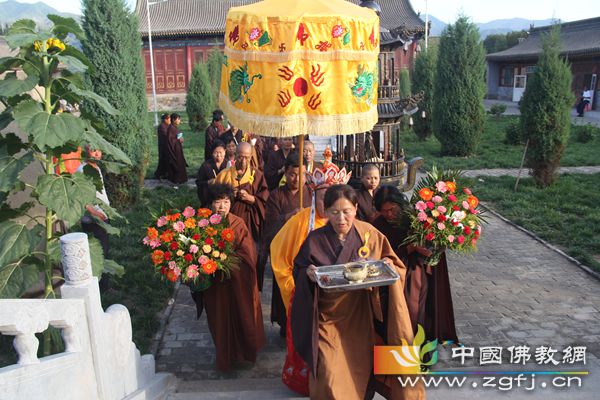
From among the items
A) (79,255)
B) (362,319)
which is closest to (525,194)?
(362,319)

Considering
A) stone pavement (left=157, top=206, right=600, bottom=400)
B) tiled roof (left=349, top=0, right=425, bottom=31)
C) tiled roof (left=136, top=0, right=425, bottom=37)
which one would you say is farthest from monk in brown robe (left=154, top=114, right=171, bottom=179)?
tiled roof (left=349, top=0, right=425, bottom=31)

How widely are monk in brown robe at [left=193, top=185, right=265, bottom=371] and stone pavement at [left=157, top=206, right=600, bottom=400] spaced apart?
0.20m

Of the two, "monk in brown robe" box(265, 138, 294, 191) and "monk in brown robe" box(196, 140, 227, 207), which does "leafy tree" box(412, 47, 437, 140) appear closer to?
"monk in brown robe" box(265, 138, 294, 191)

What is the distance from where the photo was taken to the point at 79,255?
3.23 metres

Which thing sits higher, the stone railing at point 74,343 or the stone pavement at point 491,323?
the stone railing at point 74,343

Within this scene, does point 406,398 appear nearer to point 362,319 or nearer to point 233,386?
point 362,319

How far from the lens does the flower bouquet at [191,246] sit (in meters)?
4.46

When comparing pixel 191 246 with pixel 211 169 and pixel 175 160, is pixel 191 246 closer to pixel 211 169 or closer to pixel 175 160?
pixel 211 169

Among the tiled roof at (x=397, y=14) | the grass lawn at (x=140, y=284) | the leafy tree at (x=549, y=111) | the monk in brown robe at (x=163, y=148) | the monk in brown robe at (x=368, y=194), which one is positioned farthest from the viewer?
the tiled roof at (x=397, y=14)

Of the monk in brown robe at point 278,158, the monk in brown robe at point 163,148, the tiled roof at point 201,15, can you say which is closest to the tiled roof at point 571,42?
the tiled roof at point 201,15

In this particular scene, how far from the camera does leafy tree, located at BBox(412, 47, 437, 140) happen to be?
19.7 metres

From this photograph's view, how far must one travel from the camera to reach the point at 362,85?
4688 millimetres

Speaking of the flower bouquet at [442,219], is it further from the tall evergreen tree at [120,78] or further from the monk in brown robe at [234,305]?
the tall evergreen tree at [120,78]

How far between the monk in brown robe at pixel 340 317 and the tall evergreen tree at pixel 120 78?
6467 mm
